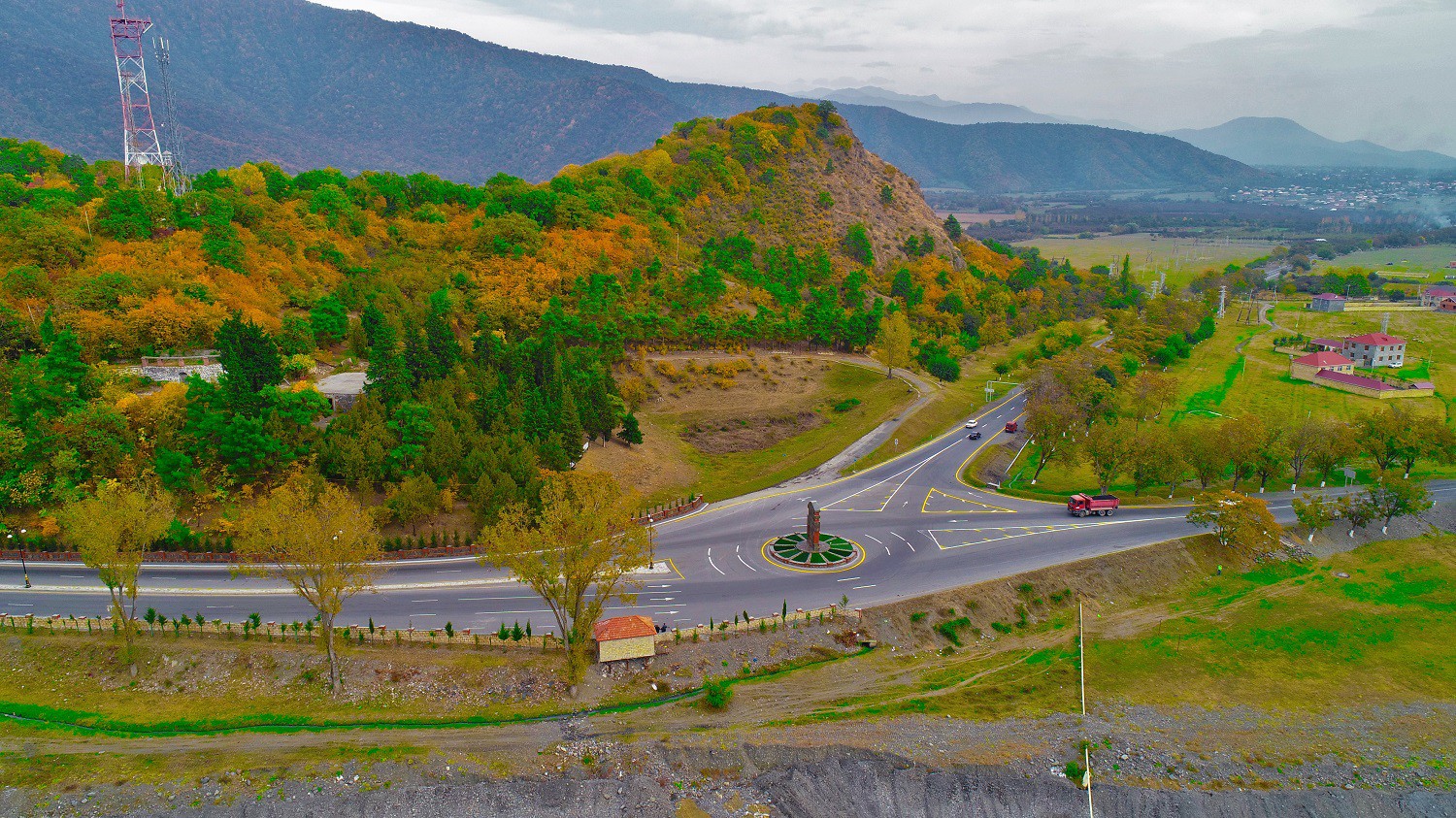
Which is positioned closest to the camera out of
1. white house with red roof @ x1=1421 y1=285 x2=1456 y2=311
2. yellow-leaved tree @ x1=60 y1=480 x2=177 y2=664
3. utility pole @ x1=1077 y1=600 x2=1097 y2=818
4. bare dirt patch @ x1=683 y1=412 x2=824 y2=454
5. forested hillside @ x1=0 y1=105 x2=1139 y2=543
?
utility pole @ x1=1077 y1=600 x2=1097 y2=818

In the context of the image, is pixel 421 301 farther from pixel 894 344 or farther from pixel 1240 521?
pixel 1240 521

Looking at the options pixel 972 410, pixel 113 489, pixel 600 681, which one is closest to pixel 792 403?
pixel 972 410

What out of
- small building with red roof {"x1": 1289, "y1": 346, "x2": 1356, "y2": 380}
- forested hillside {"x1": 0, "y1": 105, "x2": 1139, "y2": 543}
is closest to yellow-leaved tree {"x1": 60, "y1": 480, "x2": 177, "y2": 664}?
forested hillside {"x1": 0, "y1": 105, "x2": 1139, "y2": 543}

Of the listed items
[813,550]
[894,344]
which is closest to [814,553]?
[813,550]

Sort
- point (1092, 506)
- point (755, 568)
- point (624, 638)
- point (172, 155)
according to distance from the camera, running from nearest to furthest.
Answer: point (624, 638) < point (755, 568) < point (1092, 506) < point (172, 155)

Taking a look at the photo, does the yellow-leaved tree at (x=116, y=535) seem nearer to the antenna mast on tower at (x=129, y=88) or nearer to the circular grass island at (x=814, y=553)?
the circular grass island at (x=814, y=553)

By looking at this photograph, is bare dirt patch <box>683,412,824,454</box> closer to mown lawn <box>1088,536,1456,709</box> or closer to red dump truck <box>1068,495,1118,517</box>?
red dump truck <box>1068,495,1118,517</box>

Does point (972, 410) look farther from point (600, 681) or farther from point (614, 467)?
point (600, 681)

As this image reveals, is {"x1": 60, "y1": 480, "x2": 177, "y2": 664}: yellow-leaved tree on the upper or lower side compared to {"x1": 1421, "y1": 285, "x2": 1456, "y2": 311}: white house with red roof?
lower
